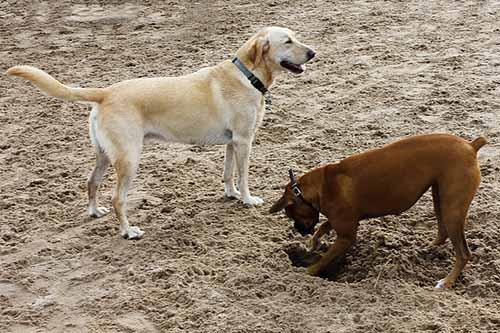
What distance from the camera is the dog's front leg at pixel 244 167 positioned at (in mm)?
5668

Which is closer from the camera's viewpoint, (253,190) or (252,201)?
(252,201)

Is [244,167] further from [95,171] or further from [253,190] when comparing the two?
[95,171]

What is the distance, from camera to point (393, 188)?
4.59 m

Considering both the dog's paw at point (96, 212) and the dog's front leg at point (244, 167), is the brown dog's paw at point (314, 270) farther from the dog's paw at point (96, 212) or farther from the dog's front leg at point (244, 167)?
the dog's paw at point (96, 212)

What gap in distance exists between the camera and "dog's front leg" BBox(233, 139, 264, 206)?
18.6 ft

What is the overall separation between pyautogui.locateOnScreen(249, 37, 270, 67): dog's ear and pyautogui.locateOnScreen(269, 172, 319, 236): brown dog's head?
1.22 meters

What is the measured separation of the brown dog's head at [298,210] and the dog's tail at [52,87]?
1.55 meters

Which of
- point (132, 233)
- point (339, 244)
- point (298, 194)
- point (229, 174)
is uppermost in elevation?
point (298, 194)

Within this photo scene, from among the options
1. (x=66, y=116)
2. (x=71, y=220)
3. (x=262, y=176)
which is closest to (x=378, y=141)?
(x=262, y=176)

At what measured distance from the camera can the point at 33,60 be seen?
984 centimetres

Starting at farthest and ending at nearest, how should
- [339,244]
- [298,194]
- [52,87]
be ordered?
[52,87]
[298,194]
[339,244]

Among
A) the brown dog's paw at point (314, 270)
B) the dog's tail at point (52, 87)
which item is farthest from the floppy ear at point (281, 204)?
the dog's tail at point (52, 87)

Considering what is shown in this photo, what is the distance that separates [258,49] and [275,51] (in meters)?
0.13

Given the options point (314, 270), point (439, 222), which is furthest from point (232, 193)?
point (439, 222)
